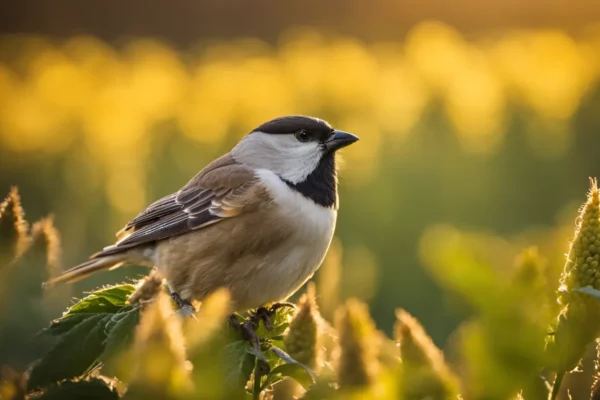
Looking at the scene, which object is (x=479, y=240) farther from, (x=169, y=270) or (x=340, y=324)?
(x=169, y=270)

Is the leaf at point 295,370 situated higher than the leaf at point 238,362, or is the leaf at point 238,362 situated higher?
the leaf at point 295,370

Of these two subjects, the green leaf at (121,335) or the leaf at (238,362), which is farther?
the leaf at (238,362)

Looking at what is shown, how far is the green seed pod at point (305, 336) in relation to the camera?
3.28ft

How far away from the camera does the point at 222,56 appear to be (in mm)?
10438

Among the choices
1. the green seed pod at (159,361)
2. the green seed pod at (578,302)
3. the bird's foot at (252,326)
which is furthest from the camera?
the bird's foot at (252,326)

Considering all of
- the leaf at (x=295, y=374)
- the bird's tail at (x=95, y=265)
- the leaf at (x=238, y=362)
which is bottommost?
the bird's tail at (x=95, y=265)

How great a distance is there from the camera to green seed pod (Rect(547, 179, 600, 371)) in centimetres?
77

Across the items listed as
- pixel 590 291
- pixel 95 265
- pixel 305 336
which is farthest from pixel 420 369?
pixel 95 265

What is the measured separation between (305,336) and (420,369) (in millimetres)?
304

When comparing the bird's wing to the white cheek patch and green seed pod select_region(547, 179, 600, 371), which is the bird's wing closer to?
the white cheek patch

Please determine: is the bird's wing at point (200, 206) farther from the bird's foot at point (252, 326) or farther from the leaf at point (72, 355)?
the leaf at point (72, 355)

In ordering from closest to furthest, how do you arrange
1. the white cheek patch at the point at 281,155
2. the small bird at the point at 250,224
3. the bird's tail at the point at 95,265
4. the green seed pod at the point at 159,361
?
the green seed pod at the point at 159,361 → the small bird at the point at 250,224 → the bird's tail at the point at 95,265 → the white cheek patch at the point at 281,155

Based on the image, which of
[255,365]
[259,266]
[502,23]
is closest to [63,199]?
[259,266]

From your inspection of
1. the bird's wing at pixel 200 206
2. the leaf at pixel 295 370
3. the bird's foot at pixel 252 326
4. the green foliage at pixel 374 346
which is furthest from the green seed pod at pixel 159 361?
the bird's wing at pixel 200 206
